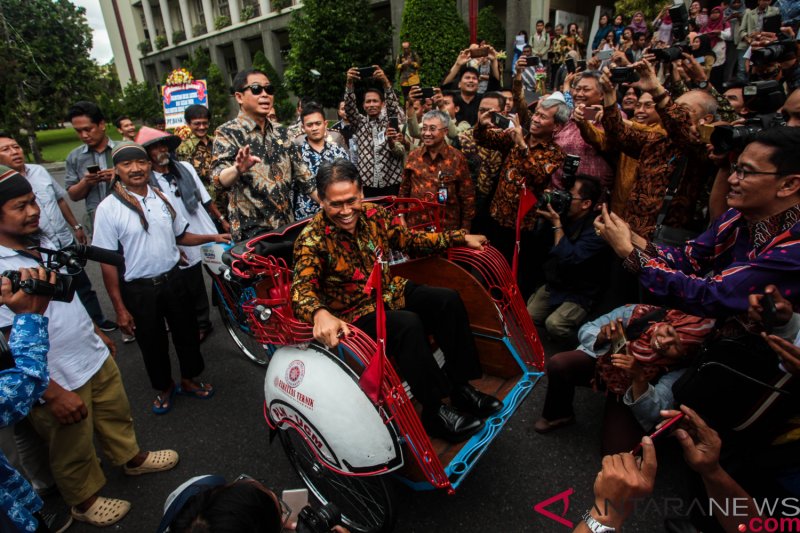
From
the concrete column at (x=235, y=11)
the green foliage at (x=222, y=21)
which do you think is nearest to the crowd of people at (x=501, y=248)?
the concrete column at (x=235, y=11)

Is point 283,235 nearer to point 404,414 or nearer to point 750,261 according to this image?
point 404,414

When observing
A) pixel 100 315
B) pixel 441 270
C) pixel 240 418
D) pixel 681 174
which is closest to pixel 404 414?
pixel 441 270

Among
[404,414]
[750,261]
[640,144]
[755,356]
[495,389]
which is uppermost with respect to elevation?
[640,144]

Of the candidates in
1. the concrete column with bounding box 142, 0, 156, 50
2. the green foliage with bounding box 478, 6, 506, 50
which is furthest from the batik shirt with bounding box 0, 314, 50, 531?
the concrete column with bounding box 142, 0, 156, 50

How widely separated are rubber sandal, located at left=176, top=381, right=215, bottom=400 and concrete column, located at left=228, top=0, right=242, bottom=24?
81.7 feet

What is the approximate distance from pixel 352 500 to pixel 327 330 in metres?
1.15

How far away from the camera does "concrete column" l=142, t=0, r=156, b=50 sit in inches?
1139

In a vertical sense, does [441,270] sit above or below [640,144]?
below

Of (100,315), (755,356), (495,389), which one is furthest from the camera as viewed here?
(100,315)

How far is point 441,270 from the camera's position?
2881mm

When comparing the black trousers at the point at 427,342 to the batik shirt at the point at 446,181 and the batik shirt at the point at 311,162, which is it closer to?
the batik shirt at the point at 311,162

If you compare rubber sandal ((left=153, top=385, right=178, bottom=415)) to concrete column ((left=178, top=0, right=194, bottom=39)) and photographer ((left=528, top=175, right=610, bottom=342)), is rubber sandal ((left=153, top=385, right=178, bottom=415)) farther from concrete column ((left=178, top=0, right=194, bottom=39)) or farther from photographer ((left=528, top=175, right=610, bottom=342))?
concrete column ((left=178, top=0, right=194, bottom=39))

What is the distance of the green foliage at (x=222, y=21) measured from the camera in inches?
935

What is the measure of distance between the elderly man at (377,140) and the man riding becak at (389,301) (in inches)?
91.9
